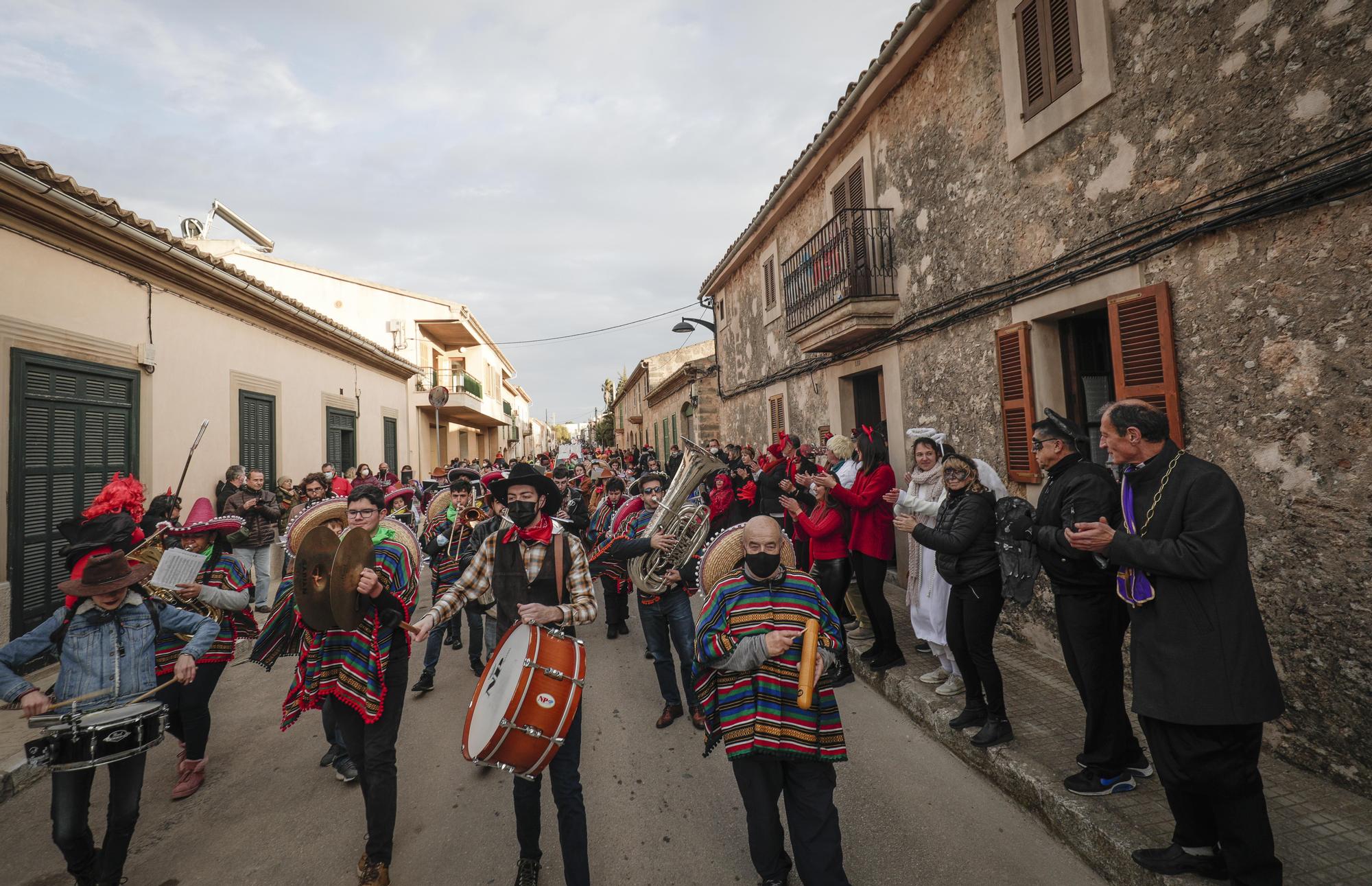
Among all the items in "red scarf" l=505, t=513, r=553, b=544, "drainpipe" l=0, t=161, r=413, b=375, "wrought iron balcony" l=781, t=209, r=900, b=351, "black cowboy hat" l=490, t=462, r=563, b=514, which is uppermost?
"drainpipe" l=0, t=161, r=413, b=375

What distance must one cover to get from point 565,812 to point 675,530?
6.94ft

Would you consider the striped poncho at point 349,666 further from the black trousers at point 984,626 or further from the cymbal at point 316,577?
the black trousers at point 984,626

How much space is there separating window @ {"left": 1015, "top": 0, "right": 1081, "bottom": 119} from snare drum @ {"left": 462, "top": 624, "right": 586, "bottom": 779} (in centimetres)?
552

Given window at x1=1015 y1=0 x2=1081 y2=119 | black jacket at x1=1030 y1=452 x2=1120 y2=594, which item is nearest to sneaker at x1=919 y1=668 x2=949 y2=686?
black jacket at x1=1030 y1=452 x2=1120 y2=594

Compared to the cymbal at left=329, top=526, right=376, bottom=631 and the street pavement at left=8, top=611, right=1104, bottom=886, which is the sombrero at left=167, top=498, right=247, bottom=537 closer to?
the cymbal at left=329, top=526, right=376, bottom=631

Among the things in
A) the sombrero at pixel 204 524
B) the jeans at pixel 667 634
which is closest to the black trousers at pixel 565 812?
the jeans at pixel 667 634

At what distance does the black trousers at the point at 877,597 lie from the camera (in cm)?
522

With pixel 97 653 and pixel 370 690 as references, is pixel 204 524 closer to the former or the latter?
pixel 97 653

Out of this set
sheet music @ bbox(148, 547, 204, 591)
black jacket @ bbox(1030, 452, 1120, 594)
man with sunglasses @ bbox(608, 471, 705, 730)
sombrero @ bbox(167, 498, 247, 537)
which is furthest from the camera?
man with sunglasses @ bbox(608, 471, 705, 730)

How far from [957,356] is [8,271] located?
9682mm

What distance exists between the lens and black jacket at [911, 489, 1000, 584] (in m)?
3.89

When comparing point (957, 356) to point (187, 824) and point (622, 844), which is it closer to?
point (622, 844)

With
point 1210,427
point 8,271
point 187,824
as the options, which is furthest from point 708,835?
point 8,271

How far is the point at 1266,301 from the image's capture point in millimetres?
3588
